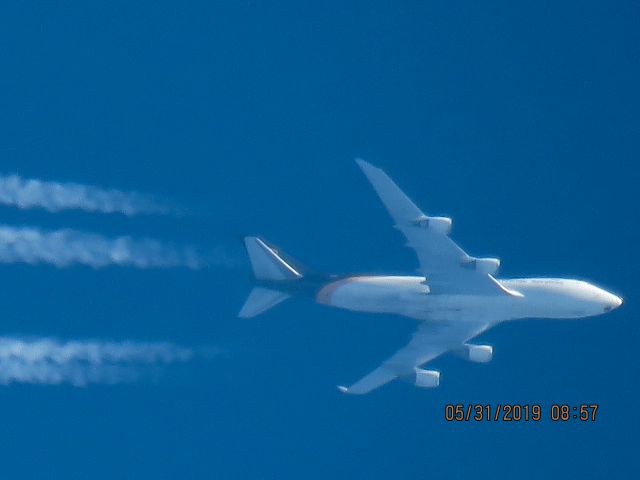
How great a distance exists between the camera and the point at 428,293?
53.2 m

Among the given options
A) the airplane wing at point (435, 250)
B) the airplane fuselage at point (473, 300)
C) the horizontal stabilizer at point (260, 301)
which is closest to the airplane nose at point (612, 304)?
the airplane fuselage at point (473, 300)

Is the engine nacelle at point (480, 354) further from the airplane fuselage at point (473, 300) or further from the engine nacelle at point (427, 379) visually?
the engine nacelle at point (427, 379)

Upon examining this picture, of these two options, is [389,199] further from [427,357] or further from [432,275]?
[427,357]

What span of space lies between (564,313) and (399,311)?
814 centimetres

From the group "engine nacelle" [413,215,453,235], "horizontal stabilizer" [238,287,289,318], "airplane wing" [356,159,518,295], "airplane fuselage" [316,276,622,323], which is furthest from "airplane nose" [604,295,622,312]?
"horizontal stabilizer" [238,287,289,318]

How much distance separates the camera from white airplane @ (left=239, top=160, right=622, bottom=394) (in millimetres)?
51000

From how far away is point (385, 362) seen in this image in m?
56.0

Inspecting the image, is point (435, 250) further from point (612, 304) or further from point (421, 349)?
point (612, 304)

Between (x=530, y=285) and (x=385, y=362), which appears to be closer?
(x=530, y=285)

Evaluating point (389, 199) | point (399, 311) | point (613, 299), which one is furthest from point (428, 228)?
point (613, 299)

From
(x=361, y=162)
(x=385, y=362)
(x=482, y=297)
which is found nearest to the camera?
(x=361, y=162)

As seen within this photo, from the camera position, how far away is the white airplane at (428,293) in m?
51.0

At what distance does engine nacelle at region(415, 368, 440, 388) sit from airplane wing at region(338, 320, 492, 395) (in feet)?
1.38

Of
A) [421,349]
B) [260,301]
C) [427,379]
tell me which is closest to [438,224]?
[421,349]
